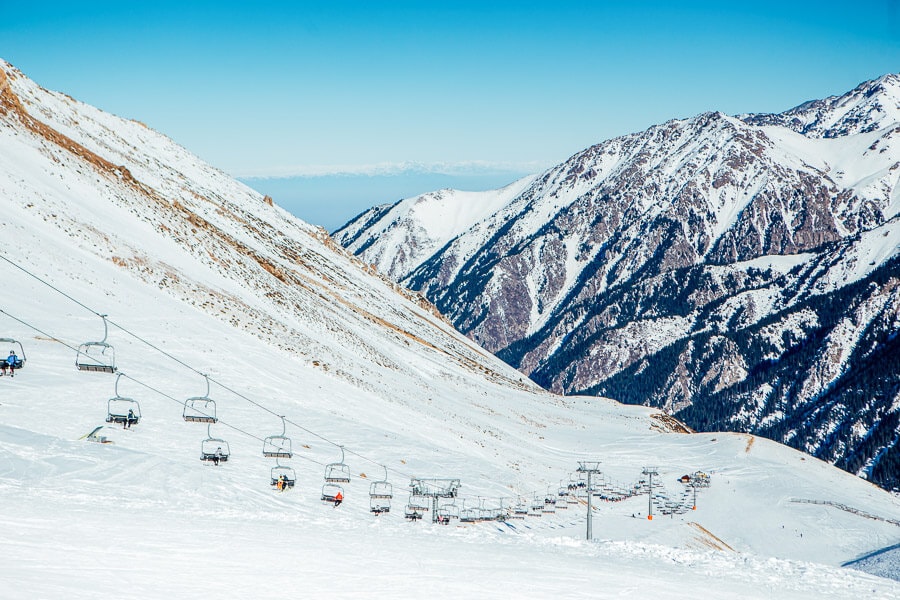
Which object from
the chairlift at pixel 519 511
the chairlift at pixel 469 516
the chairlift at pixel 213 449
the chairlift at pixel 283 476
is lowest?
the chairlift at pixel 469 516

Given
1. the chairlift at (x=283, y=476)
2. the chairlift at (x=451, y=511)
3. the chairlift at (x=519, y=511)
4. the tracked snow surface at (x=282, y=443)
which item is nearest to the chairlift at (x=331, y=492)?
the tracked snow surface at (x=282, y=443)

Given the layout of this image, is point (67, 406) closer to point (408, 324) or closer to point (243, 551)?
point (243, 551)

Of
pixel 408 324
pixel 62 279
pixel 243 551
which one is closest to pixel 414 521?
pixel 243 551

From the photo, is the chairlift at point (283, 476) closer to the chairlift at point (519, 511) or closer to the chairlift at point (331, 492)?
the chairlift at point (331, 492)

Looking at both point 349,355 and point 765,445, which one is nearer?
point 349,355

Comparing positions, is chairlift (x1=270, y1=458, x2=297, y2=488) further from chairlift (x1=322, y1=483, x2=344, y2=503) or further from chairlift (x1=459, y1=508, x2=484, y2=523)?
chairlift (x1=459, y1=508, x2=484, y2=523)

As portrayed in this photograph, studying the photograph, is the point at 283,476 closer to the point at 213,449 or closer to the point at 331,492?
the point at 331,492
